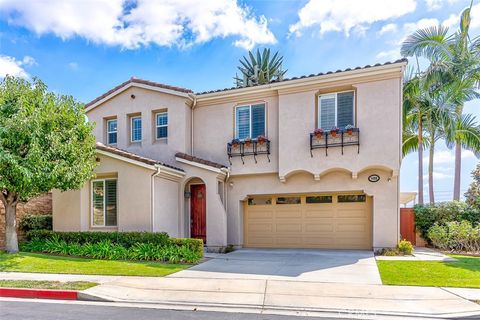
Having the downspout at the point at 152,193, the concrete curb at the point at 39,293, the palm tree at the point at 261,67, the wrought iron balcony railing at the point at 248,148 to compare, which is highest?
the palm tree at the point at 261,67

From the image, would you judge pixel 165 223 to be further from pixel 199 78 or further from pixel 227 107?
pixel 199 78

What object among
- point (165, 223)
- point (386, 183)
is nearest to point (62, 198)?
point (165, 223)

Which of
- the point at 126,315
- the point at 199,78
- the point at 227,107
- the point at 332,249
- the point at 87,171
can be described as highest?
the point at 199,78

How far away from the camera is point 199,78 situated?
51.1 feet

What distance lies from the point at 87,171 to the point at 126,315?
23.7ft

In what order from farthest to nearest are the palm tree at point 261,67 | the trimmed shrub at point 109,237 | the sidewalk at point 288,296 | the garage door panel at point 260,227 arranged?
the palm tree at point 261,67 → the garage door panel at point 260,227 → the trimmed shrub at point 109,237 → the sidewalk at point 288,296

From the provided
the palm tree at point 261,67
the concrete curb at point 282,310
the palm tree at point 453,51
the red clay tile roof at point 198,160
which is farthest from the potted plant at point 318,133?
the palm tree at point 261,67

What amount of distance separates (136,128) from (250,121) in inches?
220

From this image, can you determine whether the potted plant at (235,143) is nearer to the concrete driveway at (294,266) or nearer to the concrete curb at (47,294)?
the concrete driveway at (294,266)

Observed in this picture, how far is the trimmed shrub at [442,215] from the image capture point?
13541 mm

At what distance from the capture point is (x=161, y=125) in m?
15.0

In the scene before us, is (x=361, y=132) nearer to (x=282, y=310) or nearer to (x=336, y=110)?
(x=336, y=110)

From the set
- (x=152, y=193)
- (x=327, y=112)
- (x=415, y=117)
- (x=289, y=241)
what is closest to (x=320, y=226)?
(x=289, y=241)

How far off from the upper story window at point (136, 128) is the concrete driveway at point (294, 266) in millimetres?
7044
